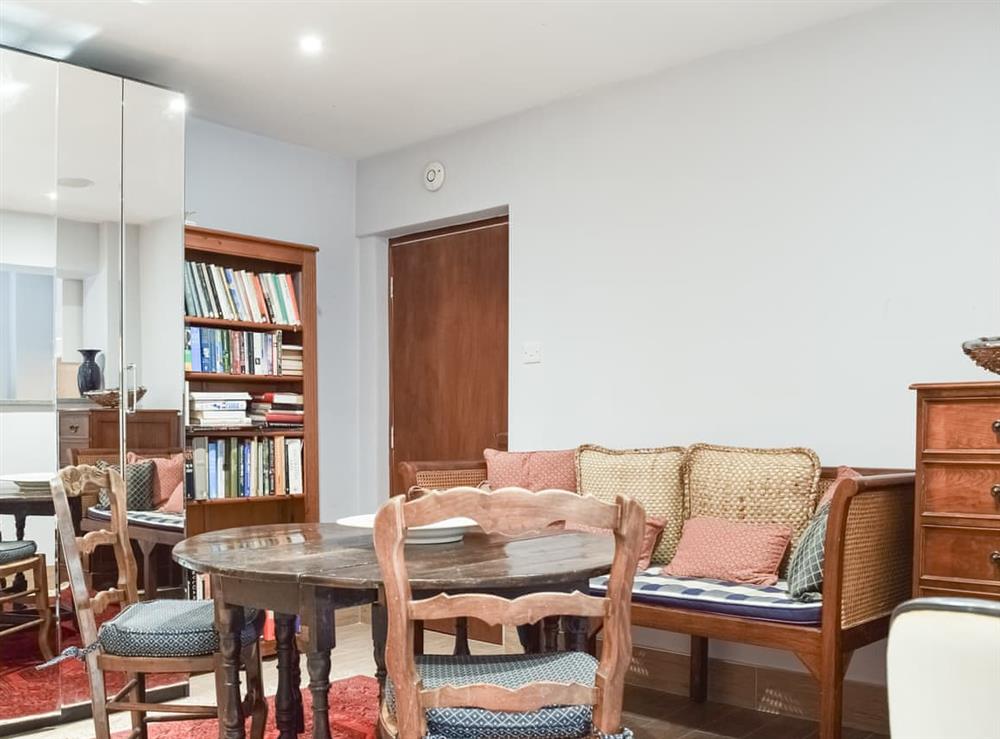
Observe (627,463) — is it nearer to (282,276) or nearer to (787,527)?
(787,527)

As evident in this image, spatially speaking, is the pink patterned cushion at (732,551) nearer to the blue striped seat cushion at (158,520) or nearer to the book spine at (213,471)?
the blue striped seat cushion at (158,520)

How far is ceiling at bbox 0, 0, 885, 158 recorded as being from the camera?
130 inches

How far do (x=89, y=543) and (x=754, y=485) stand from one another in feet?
7.15

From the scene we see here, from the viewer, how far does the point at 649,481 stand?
3.58m

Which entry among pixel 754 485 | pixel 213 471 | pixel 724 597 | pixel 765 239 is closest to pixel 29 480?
pixel 213 471

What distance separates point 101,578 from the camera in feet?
11.8

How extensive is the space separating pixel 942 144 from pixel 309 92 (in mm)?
2627

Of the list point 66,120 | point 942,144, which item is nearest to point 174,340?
point 66,120

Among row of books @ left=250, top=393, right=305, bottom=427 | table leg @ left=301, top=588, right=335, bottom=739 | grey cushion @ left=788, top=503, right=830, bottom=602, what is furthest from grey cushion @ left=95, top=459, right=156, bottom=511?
grey cushion @ left=788, top=503, right=830, bottom=602

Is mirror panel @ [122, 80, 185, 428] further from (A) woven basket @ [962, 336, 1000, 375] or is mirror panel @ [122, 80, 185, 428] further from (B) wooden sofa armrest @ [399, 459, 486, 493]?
(A) woven basket @ [962, 336, 1000, 375]

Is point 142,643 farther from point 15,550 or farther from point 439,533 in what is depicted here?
point 15,550

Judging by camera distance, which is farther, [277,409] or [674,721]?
[277,409]

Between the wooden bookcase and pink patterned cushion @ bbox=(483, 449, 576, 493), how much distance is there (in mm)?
1075

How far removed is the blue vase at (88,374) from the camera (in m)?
3.43
